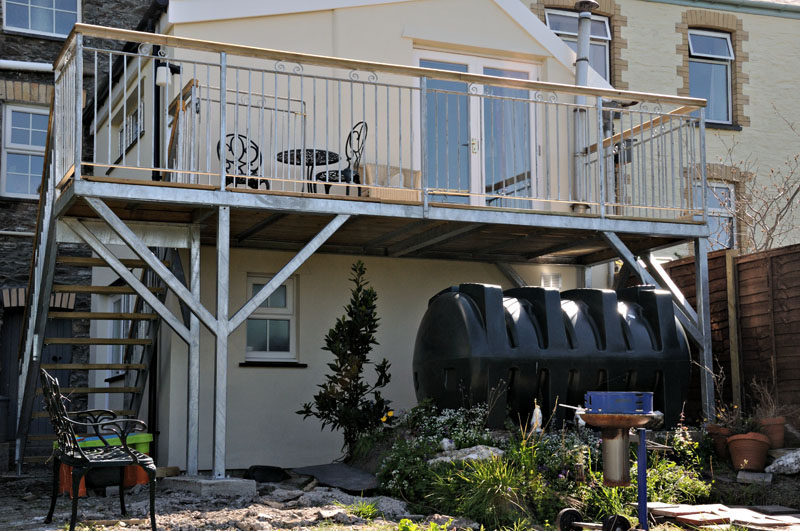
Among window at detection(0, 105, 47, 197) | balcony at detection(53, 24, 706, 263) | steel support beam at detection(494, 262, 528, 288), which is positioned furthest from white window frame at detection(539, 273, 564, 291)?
window at detection(0, 105, 47, 197)

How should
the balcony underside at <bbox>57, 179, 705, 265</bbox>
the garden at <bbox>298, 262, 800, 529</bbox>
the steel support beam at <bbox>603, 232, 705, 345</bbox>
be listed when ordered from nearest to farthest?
the garden at <bbox>298, 262, 800, 529</bbox>, the balcony underside at <bbox>57, 179, 705, 265</bbox>, the steel support beam at <bbox>603, 232, 705, 345</bbox>

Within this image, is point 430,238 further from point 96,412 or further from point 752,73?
point 752,73

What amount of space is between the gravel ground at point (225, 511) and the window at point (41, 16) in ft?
32.9

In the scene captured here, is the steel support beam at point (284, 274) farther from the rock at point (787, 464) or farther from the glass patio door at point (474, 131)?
the rock at point (787, 464)

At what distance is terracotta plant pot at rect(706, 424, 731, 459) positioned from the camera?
28.5ft

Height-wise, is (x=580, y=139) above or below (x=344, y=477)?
above

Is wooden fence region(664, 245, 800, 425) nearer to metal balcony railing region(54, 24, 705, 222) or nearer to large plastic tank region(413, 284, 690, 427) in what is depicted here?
metal balcony railing region(54, 24, 705, 222)

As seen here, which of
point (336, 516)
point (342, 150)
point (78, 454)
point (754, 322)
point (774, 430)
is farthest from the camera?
point (342, 150)

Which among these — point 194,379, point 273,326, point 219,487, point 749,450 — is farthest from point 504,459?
point 273,326

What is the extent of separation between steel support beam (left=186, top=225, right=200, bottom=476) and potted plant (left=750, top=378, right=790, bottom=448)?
476 cm

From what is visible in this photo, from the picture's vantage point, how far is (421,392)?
907 centimetres

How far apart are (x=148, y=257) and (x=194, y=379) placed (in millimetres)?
1091

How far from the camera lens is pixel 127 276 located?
317 inches

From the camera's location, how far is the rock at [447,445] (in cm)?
788
